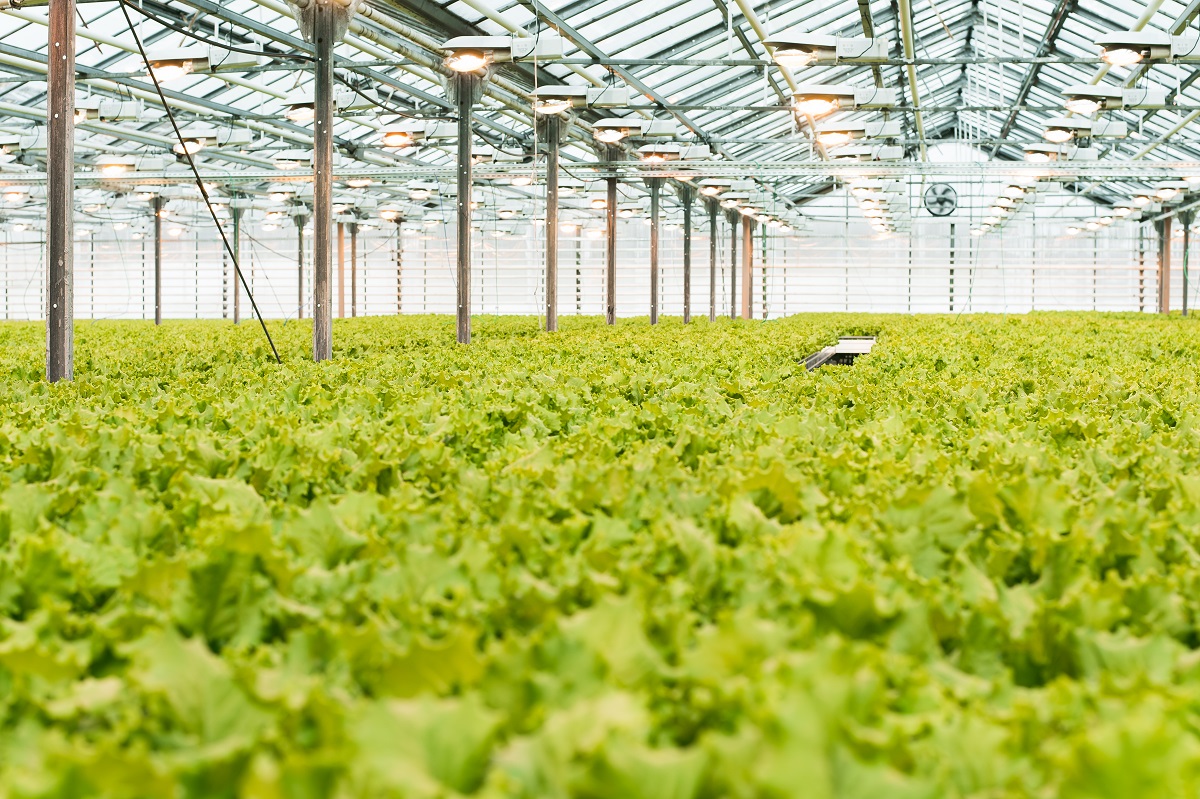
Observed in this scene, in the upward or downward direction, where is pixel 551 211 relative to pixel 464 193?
upward

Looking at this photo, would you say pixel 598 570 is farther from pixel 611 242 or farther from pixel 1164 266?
pixel 1164 266

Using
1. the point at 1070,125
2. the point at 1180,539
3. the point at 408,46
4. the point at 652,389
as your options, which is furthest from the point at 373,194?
the point at 1180,539

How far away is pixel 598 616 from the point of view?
6.61 ft

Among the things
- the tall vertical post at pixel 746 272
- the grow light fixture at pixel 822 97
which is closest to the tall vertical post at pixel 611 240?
the grow light fixture at pixel 822 97

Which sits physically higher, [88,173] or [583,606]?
[88,173]

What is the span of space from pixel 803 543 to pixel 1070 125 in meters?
17.3

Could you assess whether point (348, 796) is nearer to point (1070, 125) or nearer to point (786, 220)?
point (1070, 125)

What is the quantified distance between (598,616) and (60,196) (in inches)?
385

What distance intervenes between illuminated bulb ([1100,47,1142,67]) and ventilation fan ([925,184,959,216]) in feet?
100

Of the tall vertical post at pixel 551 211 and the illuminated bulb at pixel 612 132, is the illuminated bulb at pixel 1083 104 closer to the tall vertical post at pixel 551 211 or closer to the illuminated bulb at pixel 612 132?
the illuminated bulb at pixel 612 132

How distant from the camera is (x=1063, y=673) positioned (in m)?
2.22

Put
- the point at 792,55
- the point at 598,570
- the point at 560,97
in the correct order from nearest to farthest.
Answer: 1. the point at 598,570
2. the point at 792,55
3. the point at 560,97

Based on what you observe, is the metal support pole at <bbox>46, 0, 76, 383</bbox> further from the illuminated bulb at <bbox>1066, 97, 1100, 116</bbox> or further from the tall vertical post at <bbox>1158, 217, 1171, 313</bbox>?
the tall vertical post at <bbox>1158, 217, 1171, 313</bbox>

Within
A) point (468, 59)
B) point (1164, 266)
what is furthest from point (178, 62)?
point (1164, 266)
